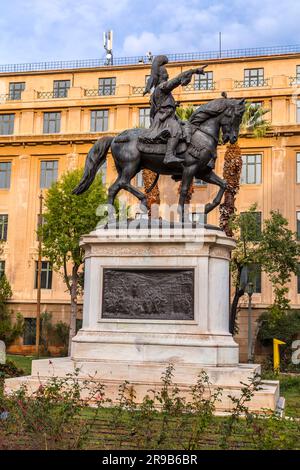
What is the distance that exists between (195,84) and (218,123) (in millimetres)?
31748

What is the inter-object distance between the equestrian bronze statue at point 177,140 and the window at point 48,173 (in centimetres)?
3130

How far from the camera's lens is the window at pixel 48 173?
4450 cm

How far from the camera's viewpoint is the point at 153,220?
42.7 feet

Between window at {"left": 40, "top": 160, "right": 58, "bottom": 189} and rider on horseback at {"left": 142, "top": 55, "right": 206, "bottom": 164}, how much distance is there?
31.4 m

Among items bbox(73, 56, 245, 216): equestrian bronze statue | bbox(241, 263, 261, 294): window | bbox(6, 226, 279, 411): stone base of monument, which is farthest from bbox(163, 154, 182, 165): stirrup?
bbox(241, 263, 261, 294): window

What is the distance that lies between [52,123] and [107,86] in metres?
4.85

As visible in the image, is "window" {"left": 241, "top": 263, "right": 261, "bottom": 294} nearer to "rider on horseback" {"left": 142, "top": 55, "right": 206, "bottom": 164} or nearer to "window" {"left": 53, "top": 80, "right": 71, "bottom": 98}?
"rider on horseback" {"left": 142, "top": 55, "right": 206, "bottom": 164}

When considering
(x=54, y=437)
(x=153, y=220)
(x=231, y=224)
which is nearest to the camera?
(x=54, y=437)

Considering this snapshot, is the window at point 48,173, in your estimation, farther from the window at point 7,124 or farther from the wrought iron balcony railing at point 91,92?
the wrought iron balcony railing at point 91,92

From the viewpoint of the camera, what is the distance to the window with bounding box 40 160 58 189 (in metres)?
44.5

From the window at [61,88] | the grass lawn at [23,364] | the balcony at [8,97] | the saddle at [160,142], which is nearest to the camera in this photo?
the saddle at [160,142]

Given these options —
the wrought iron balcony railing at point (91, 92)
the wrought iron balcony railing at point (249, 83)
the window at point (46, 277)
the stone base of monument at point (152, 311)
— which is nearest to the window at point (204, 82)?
the wrought iron balcony railing at point (249, 83)

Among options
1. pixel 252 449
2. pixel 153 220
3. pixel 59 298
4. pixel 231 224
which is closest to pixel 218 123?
pixel 153 220

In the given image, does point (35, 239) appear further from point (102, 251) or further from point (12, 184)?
point (102, 251)
